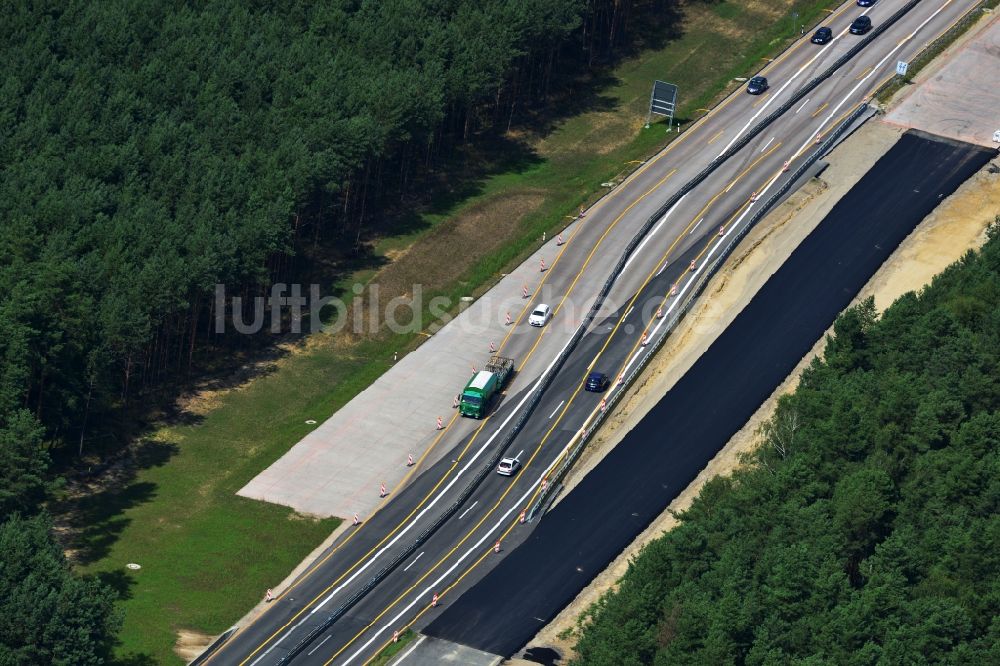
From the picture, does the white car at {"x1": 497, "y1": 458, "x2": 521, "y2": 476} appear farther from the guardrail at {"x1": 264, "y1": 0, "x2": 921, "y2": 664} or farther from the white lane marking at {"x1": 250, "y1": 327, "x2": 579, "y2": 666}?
the white lane marking at {"x1": 250, "y1": 327, "x2": 579, "y2": 666}

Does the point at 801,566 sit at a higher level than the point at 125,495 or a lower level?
higher

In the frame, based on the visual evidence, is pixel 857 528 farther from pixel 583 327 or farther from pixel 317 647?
pixel 583 327

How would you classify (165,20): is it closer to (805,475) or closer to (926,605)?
(805,475)

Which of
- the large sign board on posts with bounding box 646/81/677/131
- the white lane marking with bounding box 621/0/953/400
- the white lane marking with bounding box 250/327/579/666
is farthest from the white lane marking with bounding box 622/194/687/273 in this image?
the large sign board on posts with bounding box 646/81/677/131

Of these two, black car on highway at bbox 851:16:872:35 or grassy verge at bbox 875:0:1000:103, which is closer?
grassy verge at bbox 875:0:1000:103

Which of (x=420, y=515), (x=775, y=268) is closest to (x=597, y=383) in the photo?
(x=775, y=268)

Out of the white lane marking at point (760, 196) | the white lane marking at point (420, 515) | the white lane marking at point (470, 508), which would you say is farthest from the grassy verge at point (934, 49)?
the white lane marking at point (470, 508)

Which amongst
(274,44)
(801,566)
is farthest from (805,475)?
(274,44)
